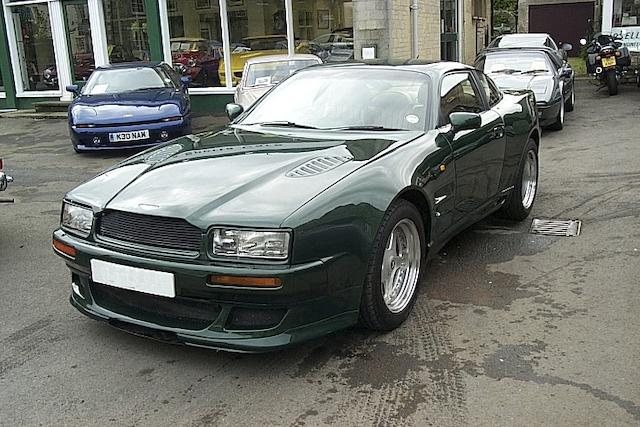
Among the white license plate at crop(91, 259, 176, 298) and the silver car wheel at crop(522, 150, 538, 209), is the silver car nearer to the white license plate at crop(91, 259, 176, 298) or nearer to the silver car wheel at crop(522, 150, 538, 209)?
the silver car wheel at crop(522, 150, 538, 209)

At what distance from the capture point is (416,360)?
347cm

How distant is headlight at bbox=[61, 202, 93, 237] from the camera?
3.53 meters

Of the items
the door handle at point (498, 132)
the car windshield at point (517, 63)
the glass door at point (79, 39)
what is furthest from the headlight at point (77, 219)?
the glass door at point (79, 39)

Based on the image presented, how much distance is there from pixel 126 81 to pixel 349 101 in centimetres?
757

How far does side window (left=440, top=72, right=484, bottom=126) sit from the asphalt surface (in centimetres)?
108

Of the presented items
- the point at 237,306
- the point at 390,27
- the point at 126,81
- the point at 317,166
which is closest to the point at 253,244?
the point at 237,306

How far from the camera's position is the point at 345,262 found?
3299mm

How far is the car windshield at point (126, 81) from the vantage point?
36.6ft

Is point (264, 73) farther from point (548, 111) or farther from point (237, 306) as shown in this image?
point (237, 306)

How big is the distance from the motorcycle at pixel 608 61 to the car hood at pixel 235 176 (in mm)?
11506

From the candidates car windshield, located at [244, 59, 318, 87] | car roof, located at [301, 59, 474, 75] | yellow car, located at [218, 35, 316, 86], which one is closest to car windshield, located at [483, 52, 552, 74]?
car windshield, located at [244, 59, 318, 87]

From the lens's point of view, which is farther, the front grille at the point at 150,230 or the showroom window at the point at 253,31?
the showroom window at the point at 253,31

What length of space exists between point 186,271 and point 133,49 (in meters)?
13.8

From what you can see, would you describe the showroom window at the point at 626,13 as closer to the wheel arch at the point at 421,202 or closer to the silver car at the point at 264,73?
the silver car at the point at 264,73
